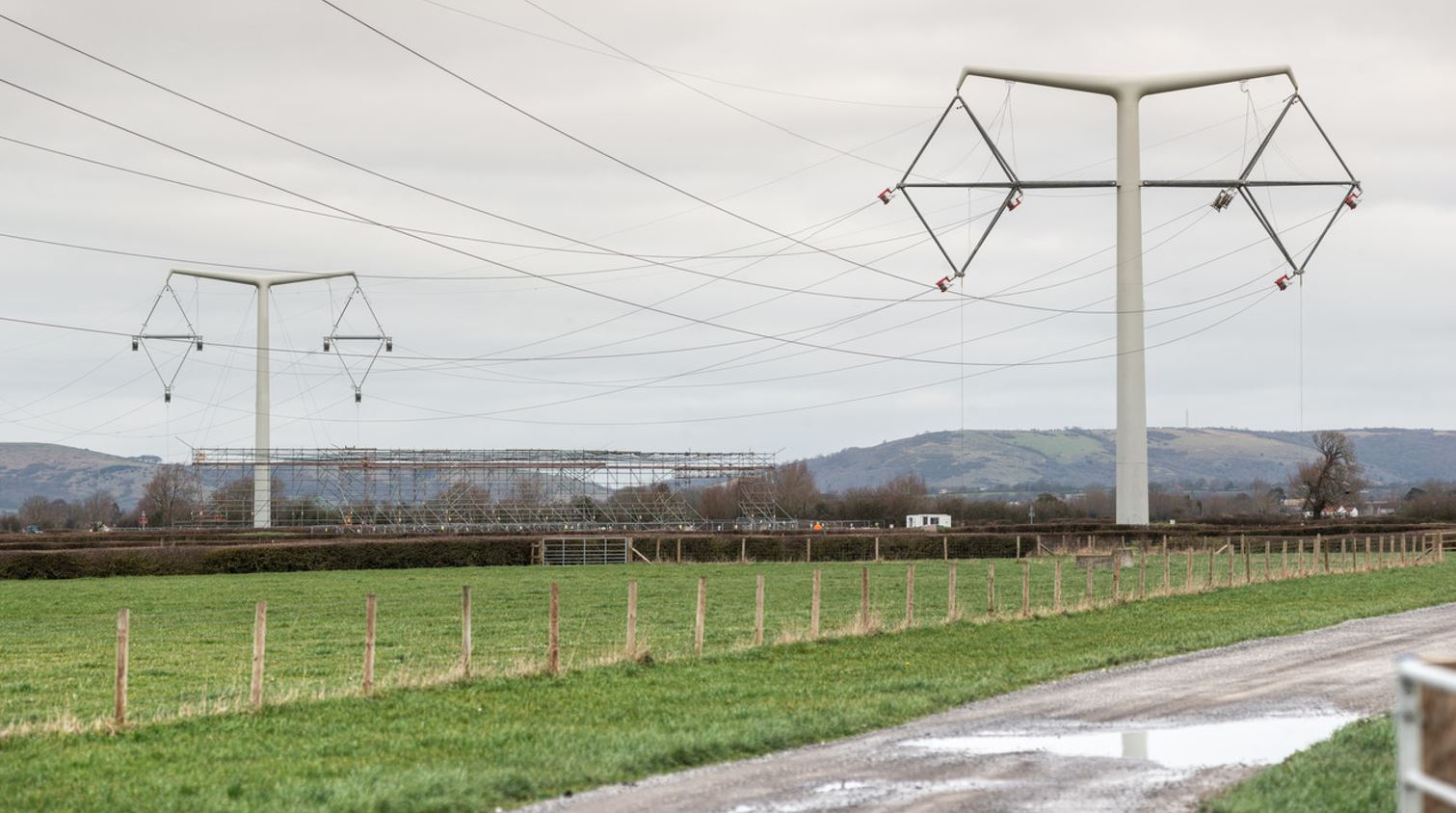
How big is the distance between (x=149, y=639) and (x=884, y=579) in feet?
104

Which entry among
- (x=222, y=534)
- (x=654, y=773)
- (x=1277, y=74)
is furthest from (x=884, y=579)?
(x=222, y=534)

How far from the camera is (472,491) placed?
122562 millimetres

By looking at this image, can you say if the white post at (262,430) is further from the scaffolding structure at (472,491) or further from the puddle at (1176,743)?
the puddle at (1176,743)

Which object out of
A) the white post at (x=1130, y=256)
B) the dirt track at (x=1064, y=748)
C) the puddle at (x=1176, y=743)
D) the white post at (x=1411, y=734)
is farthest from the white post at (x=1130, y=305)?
the white post at (x=1411, y=734)

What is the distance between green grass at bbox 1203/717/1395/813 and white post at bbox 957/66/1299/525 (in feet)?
185

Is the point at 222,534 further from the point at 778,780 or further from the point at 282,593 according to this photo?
the point at 778,780

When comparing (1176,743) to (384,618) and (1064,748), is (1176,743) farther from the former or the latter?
(384,618)

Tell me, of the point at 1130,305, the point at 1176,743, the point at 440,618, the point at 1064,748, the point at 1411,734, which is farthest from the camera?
the point at 1130,305

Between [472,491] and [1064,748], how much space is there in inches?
4282

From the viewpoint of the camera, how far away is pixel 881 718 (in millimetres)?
18906

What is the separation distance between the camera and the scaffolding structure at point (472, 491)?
4577 inches

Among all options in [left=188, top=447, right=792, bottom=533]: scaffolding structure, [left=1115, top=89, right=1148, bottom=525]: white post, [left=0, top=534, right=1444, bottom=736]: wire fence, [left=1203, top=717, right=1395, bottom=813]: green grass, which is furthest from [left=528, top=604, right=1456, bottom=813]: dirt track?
[left=188, top=447, right=792, bottom=533]: scaffolding structure

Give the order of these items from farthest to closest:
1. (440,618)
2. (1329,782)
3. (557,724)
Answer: (440,618), (557,724), (1329,782)

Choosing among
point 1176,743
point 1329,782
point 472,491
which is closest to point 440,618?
point 1176,743
